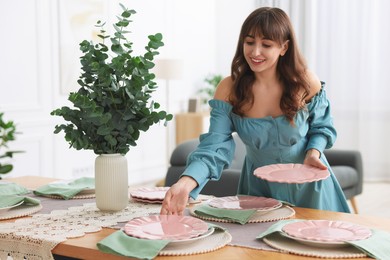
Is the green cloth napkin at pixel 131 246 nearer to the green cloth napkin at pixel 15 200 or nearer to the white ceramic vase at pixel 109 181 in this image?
the white ceramic vase at pixel 109 181

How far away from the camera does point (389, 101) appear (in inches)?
273

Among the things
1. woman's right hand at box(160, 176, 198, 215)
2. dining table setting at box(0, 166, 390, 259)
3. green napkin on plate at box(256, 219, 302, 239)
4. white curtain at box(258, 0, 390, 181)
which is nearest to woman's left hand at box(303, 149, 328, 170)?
dining table setting at box(0, 166, 390, 259)

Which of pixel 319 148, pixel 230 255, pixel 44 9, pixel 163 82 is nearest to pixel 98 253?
pixel 230 255

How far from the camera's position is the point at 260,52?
2.00 meters

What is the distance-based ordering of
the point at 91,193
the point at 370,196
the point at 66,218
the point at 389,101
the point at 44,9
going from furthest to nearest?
the point at 389,101, the point at 370,196, the point at 44,9, the point at 91,193, the point at 66,218

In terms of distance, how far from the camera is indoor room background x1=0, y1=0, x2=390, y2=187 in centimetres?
529

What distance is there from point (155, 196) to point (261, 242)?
63 centimetres

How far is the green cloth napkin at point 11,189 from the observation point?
87.0 inches

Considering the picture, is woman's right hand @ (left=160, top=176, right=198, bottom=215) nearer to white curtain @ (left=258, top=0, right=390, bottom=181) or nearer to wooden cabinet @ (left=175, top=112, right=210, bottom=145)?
wooden cabinet @ (left=175, top=112, right=210, bottom=145)

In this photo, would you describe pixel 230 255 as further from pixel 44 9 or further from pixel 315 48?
pixel 315 48

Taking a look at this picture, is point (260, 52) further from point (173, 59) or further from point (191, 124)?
point (191, 124)

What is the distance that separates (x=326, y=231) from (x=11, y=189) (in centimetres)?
120

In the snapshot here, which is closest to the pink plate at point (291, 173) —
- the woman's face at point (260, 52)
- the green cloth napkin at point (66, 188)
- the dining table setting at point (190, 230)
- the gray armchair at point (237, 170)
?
the dining table setting at point (190, 230)

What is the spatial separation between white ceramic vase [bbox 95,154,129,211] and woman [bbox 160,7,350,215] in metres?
0.24
